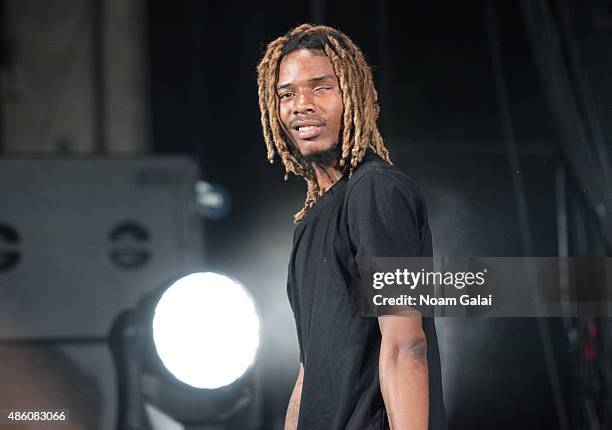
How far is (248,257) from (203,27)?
0.73m

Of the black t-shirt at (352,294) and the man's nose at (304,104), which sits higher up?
the man's nose at (304,104)

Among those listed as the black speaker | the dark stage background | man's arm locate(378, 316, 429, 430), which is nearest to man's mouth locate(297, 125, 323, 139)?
man's arm locate(378, 316, 429, 430)

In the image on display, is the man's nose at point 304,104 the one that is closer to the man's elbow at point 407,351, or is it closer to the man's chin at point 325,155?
the man's chin at point 325,155

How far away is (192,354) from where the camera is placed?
4.82 ft

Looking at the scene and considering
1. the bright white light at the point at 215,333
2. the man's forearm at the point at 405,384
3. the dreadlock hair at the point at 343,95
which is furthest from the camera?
the bright white light at the point at 215,333

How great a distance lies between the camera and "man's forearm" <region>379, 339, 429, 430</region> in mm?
996

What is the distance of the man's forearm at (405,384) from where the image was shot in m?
1.00

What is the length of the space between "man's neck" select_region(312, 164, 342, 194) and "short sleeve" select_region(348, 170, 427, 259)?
124mm

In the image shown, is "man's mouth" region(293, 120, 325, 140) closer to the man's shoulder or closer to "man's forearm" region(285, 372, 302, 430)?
the man's shoulder

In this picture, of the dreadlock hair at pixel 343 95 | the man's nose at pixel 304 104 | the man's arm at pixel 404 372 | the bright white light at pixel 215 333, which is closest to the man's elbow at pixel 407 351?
the man's arm at pixel 404 372

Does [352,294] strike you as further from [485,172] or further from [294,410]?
[485,172]

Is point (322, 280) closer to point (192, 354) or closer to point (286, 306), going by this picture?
point (192, 354)

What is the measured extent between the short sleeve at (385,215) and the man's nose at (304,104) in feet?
0.58

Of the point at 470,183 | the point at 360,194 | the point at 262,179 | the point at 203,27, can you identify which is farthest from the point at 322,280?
the point at 203,27
